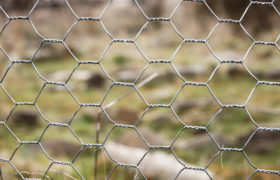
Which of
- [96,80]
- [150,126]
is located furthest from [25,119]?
[96,80]

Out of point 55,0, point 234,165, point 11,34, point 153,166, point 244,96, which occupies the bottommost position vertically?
point 55,0

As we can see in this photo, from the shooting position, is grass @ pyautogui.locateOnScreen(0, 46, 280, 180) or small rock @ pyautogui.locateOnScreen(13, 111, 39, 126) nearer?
grass @ pyautogui.locateOnScreen(0, 46, 280, 180)

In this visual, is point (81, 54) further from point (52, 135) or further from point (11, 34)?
point (52, 135)

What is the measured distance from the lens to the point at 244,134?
2346 mm

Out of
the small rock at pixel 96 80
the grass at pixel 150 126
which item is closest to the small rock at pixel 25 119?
the grass at pixel 150 126

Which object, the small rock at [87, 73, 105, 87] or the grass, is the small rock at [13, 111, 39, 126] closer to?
the grass

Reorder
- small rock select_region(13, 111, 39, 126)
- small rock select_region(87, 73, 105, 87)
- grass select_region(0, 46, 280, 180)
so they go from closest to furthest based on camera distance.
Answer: grass select_region(0, 46, 280, 180)
small rock select_region(13, 111, 39, 126)
small rock select_region(87, 73, 105, 87)

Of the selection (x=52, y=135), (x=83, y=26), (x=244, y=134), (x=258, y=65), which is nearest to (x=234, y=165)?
(x=244, y=134)

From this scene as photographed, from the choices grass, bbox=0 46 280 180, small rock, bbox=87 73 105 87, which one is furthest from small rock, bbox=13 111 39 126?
small rock, bbox=87 73 105 87

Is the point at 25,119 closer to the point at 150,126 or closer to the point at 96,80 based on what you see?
the point at 150,126

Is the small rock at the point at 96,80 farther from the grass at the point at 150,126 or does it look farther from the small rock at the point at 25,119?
the small rock at the point at 25,119

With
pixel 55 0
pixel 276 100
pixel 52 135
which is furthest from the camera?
pixel 55 0

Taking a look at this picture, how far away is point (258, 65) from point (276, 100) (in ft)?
4.08

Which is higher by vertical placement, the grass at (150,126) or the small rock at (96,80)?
the grass at (150,126)
